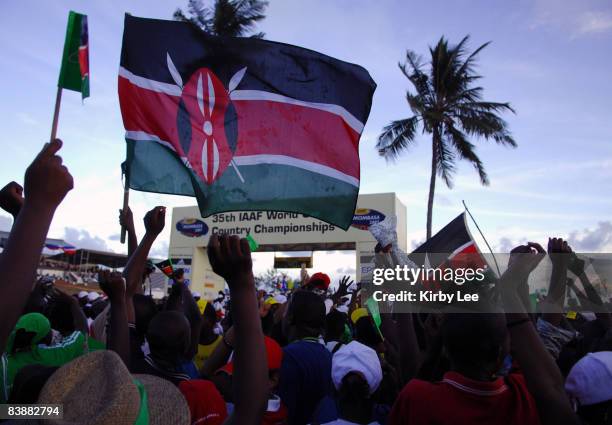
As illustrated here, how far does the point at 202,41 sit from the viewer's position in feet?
14.5

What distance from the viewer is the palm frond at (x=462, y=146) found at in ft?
67.3

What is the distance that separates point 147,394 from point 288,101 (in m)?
3.44

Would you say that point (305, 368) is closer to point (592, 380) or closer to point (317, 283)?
point (592, 380)

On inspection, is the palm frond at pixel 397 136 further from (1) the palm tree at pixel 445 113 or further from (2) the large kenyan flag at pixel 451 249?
(2) the large kenyan flag at pixel 451 249

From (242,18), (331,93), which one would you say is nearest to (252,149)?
(331,93)

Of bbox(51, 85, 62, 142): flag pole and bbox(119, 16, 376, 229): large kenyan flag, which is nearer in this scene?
bbox(51, 85, 62, 142): flag pole

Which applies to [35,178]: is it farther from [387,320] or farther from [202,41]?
[202,41]

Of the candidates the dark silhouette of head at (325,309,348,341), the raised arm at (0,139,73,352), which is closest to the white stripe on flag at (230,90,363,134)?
the dark silhouette of head at (325,309,348,341)

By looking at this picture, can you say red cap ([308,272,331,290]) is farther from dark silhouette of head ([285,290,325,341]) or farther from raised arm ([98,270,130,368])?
raised arm ([98,270,130,368])

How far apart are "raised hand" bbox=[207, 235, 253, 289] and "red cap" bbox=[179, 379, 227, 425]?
1161 millimetres

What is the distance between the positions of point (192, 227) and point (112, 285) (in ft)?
106

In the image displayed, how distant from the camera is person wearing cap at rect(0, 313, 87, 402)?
3082 millimetres

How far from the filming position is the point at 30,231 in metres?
1.35

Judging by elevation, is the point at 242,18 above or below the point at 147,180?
above
